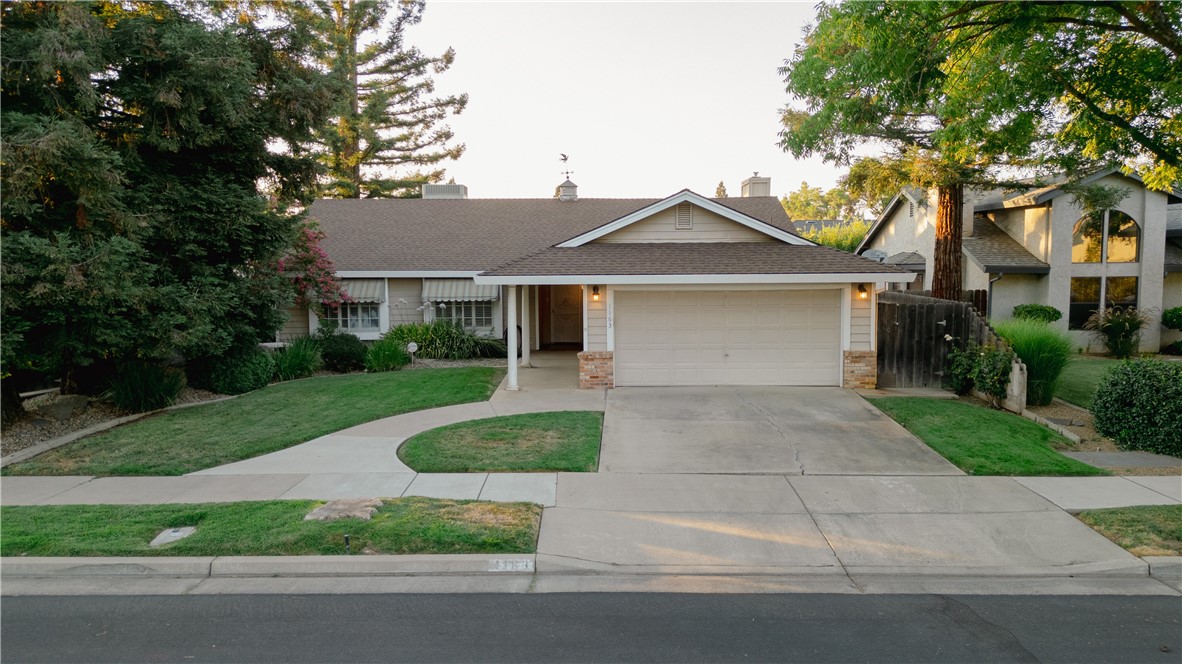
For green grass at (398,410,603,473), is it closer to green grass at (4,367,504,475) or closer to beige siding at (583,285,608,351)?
green grass at (4,367,504,475)

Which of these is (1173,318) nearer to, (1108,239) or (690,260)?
(1108,239)

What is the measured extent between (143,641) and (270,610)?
80 centimetres

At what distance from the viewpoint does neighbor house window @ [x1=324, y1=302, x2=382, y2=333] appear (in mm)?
19922

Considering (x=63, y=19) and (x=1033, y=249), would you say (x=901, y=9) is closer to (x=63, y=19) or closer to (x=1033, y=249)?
(x=63, y=19)

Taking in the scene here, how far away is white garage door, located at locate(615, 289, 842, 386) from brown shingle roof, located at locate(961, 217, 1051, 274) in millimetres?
9402

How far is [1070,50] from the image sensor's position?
1058cm

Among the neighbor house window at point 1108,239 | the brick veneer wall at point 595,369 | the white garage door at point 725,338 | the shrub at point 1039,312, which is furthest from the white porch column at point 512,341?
the neighbor house window at point 1108,239

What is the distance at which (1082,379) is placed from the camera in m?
15.3

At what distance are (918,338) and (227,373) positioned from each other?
13.8 meters

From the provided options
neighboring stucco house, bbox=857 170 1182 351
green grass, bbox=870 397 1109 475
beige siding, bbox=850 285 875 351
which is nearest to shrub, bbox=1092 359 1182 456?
green grass, bbox=870 397 1109 475

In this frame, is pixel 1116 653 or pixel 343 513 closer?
pixel 1116 653

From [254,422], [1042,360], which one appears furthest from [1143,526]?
[254,422]

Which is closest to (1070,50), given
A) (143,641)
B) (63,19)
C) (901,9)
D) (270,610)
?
(901,9)

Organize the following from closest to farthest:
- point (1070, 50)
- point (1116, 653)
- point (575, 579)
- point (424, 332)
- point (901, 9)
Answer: point (1116, 653), point (575, 579), point (901, 9), point (1070, 50), point (424, 332)
